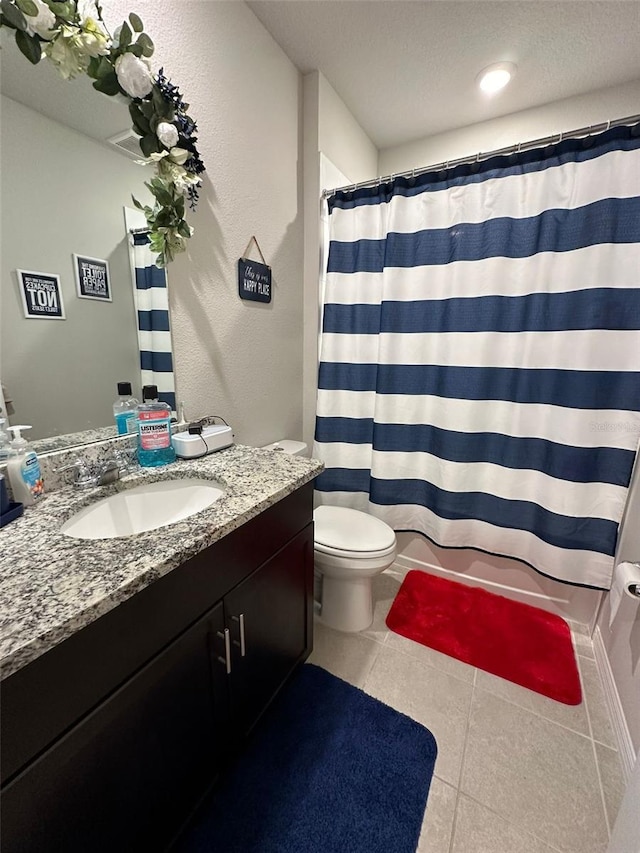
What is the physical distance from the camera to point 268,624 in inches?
41.2

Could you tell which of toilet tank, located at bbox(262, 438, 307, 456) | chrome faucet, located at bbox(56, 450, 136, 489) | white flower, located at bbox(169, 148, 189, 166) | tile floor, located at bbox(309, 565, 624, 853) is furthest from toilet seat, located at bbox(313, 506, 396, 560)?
white flower, located at bbox(169, 148, 189, 166)

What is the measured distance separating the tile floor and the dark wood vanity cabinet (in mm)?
541

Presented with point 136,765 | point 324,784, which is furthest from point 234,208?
point 324,784

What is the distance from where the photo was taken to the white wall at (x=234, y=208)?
118cm

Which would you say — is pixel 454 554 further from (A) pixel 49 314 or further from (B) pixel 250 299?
(A) pixel 49 314

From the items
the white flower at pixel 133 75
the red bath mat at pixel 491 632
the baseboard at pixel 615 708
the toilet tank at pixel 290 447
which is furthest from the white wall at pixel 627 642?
the white flower at pixel 133 75

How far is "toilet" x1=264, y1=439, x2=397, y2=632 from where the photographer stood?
1.41m

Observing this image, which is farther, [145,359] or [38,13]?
[145,359]

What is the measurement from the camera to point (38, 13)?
77 cm

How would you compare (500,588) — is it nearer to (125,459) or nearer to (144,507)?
(144,507)

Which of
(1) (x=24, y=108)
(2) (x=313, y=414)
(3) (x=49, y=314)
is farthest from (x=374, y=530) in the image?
(1) (x=24, y=108)

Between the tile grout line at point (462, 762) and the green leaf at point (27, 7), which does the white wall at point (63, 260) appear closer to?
the green leaf at point (27, 7)

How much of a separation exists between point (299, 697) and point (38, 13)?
2066mm

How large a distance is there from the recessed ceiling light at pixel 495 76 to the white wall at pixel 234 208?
2.80 feet
